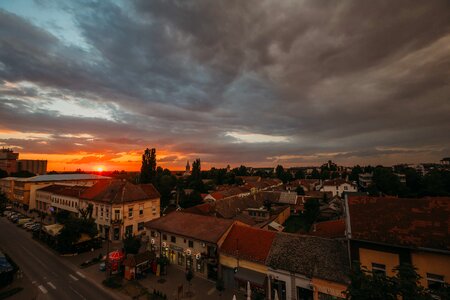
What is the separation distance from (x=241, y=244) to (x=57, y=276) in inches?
891

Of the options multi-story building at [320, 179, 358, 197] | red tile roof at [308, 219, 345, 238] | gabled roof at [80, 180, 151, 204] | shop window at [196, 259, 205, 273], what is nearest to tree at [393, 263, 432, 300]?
red tile roof at [308, 219, 345, 238]

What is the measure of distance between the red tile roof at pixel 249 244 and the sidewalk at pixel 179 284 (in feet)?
13.0

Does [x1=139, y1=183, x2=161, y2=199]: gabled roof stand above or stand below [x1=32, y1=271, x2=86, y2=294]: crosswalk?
above

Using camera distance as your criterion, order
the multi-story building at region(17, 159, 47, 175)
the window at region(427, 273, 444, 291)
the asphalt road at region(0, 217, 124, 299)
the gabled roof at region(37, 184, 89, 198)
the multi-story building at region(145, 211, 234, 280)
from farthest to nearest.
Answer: the multi-story building at region(17, 159, 47, 175) < the gabled roof at region(37, 184, 89, 198) < the multi-story building at region(145, 211, 234, 280) < the asphalt road at region(0, 217, 124, 299) < the window at region(427, 273, 444, 291)

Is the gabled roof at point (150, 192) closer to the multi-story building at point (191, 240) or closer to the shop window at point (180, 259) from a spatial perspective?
the multi-story building at point (191, 240)

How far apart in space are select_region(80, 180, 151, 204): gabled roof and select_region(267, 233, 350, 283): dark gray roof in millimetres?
30969

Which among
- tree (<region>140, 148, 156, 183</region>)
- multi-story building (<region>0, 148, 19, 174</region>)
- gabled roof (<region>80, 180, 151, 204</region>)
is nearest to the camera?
gabled roof (<region>80, 180, 151, 204</region>)

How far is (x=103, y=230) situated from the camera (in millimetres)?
42250

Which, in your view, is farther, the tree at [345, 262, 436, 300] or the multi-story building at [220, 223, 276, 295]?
the multi-story building at [220, 223, 276, 295]

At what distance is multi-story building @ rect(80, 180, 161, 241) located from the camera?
41.2m

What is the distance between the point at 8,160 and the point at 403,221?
201714 mm

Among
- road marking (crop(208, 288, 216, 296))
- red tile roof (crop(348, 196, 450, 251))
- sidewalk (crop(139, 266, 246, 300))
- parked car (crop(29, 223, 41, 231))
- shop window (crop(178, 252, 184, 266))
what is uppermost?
red tile roof (crop(348, 196, 450, 251))

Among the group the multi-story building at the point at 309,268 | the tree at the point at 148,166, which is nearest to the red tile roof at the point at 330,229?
the multi-story building at the point at 309,268

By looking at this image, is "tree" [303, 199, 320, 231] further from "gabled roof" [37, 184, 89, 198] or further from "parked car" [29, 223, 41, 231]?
"parked car" [29, 223, 41, 231]
